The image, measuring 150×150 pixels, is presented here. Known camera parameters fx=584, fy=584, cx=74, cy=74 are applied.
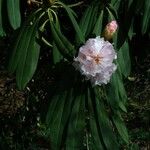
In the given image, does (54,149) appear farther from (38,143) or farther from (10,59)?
(38,143)

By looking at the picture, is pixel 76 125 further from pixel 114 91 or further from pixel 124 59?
pixel 124 59

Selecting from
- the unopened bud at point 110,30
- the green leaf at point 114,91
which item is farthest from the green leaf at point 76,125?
the unopened bud at point 110,30

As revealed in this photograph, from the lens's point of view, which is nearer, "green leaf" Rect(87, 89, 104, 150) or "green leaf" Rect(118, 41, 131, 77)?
"green leaf" Rect(87, 89, 104, 150)

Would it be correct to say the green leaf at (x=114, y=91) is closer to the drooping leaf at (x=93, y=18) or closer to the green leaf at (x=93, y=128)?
the green leaf at (x=93, y=128)

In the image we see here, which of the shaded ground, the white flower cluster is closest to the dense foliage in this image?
the white flower cluster


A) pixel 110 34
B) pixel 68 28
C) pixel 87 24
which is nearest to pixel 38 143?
pixel 68 28

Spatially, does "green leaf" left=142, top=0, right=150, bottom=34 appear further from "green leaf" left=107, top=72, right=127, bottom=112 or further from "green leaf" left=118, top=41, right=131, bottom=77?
"green leaf" left=118, top=41, right=131, bottom=77
